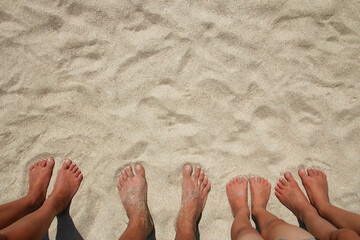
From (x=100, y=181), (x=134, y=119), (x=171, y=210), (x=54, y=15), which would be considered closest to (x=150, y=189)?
(x=171, y=210)

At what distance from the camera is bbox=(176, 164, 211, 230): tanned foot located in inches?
78.2

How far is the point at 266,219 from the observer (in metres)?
1.89

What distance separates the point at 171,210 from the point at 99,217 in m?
0.59

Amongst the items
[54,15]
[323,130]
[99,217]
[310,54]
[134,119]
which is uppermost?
[310,54]

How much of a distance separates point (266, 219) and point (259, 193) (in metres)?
0.22

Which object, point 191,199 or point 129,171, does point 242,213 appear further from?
point 129,171

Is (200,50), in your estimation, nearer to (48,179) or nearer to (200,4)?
(200,4)

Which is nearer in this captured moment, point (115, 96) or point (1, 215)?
point (1, 215)

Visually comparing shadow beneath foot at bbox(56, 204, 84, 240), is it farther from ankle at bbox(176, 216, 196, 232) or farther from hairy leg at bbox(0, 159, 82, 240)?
ankle at bbox(176, 216, 196, 232)

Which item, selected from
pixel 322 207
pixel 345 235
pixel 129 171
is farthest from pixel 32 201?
pixel 322 207

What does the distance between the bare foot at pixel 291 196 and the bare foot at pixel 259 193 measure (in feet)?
0.31

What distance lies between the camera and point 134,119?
6.86 feet

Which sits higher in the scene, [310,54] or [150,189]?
[310,54]

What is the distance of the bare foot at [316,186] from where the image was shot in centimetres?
201
